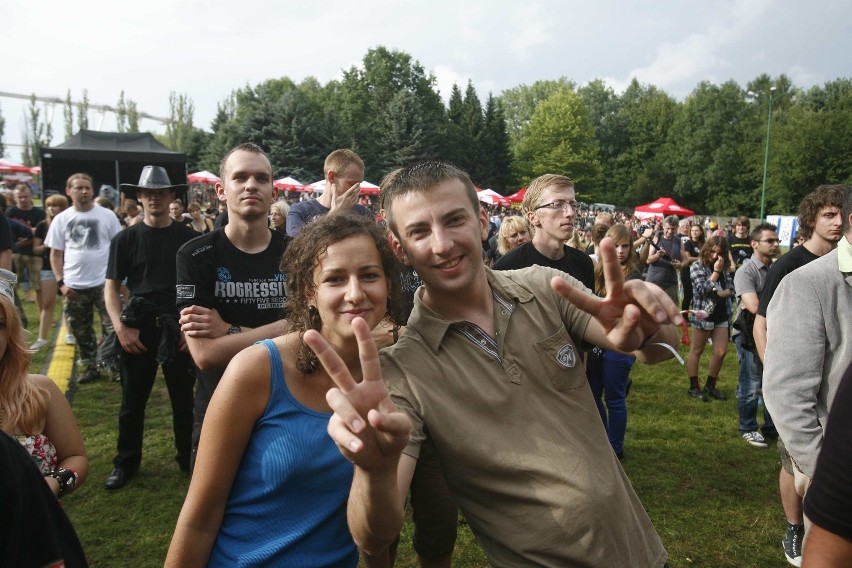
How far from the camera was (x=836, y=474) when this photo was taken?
4.09ft

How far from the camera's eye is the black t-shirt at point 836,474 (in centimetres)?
123

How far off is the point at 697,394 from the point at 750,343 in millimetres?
1633

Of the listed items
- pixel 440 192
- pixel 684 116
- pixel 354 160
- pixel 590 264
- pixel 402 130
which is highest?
pixel 684 116

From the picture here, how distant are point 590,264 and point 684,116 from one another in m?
72.7

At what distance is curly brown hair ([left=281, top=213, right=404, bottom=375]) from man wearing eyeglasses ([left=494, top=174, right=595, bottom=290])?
2.56 m

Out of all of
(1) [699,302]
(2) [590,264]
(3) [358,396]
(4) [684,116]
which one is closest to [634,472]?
(2) [590,264]

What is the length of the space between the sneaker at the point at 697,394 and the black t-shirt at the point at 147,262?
628 cm

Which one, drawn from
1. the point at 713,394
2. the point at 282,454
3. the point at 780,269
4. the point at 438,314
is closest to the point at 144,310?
the point at 282,454

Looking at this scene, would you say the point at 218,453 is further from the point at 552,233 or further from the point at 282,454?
the point at 552,233

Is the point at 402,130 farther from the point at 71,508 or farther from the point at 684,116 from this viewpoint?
the point at 71,508

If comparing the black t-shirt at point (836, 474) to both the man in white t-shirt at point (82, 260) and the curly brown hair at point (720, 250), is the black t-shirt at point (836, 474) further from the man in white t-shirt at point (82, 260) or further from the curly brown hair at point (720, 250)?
the man in white t-shirt at point (82, 260)

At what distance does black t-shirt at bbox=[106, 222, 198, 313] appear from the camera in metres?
4.92

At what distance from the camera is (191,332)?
10.4 ft

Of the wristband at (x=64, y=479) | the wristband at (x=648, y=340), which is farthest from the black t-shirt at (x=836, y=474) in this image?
the wristband at (x=64, y=479)
